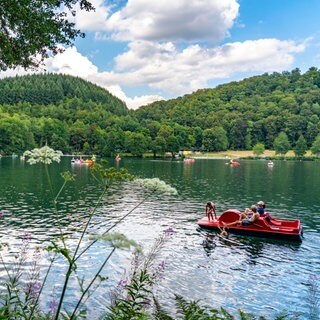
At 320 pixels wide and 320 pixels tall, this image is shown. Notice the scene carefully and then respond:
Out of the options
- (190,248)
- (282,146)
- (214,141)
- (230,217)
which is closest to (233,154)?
(214,141)

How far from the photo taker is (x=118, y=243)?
4.62 m

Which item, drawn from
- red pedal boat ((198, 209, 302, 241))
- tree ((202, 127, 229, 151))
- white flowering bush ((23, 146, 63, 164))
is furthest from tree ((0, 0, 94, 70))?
tree ((202, 127, 229, 151))

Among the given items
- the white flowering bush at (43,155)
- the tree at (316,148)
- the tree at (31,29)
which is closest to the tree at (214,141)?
A: the tree at (316,148)

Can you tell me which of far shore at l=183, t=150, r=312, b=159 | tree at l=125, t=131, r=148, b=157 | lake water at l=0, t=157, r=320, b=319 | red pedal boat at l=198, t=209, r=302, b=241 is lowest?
lake water at l=0, t=157, r=320, b=319

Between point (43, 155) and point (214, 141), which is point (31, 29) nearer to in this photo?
point (43, 155)

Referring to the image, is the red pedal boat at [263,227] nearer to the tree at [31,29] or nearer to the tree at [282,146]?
the tree at [31,29]

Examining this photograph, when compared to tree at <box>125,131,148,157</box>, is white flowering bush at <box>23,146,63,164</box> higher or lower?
lower

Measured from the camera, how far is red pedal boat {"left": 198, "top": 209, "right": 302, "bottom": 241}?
26141 mm

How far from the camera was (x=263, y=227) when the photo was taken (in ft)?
88.7

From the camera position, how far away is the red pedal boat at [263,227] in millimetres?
26141

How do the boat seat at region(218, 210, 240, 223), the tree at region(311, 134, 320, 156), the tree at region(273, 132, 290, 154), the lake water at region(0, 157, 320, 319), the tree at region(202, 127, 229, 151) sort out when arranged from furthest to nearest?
1. the tree at region(202, 127, 229, 151)
2. the tree at region(273, 132, 290, 154)
3. the tree at region(311, 134, 320, 156)
4. the boat seat at region(218, 210, 240, 223)
5. the lake water at region(0, 157, 320, 319)

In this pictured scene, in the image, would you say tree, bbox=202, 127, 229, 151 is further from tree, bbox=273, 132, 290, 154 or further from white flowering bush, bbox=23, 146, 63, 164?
white flowering bush, bbox=23, 146, 63, 164

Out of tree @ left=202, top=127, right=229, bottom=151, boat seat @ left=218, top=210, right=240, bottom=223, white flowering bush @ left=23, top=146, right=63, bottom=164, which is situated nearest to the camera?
white flowering bush @ left=23, top=146, right=63, bottom=164

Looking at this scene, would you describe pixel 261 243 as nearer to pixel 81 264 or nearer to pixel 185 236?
pixel 185 236
